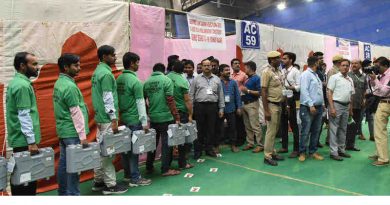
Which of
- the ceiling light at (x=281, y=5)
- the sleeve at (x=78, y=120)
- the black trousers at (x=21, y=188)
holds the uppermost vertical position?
the ceiling light at (x=281, y=5)

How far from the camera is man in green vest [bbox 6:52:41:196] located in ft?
8.43

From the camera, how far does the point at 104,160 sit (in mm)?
3406

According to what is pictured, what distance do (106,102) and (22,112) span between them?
808 mm

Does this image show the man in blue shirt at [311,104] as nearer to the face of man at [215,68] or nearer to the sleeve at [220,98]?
the sleeve at [220,98]

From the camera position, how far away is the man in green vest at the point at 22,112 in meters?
2.57

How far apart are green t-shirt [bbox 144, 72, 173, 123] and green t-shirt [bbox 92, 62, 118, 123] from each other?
618mm

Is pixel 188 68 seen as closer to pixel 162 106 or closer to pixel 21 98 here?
pixel 162 106

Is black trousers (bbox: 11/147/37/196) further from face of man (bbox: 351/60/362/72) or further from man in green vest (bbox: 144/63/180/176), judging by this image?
face of man (bbox: 351/60/362/72)

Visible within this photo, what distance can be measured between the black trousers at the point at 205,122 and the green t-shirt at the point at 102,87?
1638mm

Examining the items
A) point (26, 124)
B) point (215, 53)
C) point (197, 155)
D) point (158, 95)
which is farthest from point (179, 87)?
point (215, 53)

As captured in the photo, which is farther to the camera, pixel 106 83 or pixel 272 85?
pixel 272 85

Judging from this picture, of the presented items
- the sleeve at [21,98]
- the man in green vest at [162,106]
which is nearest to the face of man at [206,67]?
the man in green vest at [162,106]

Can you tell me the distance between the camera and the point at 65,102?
2.81 metres

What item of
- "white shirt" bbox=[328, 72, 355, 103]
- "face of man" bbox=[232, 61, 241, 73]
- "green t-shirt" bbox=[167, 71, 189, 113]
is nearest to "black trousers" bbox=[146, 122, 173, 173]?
"green t-shirt" bbox=[167, 71, 189, 113]
